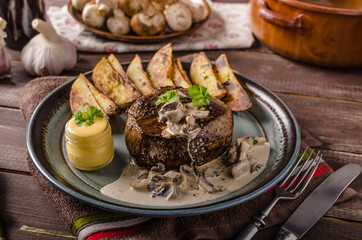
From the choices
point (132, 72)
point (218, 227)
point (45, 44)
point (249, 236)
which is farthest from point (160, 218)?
point (45, 44)

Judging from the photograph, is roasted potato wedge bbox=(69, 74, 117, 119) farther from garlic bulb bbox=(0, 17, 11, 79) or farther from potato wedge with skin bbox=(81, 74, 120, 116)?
garlic bulb bbox=(0, 17, 11, 79)

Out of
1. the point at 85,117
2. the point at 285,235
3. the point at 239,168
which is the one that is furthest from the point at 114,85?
the point at 285,235

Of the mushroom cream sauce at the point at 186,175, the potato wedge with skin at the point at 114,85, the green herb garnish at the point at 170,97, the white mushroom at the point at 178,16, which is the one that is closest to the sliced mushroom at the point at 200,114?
the mushroom cream sauce at the point at 186,175

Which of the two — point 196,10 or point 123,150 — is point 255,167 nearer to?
point 123,150

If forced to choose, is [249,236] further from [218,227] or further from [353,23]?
[353,23]

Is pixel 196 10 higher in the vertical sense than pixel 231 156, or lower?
higher

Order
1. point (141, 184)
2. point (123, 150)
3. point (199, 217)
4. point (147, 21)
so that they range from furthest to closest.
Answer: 1. point (147, 21)
2. point (123, 150)
3. point (141, 184)
4. point (199, 217)
